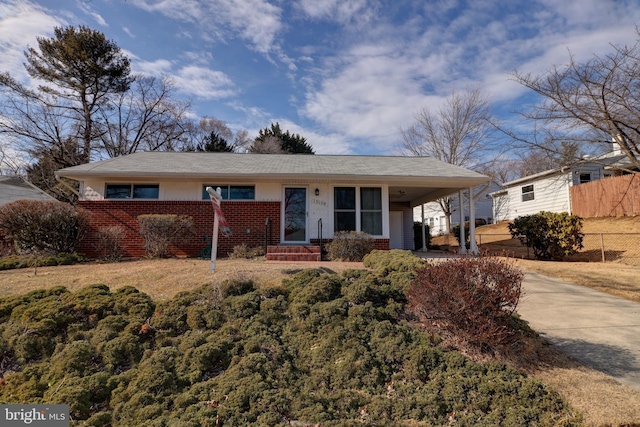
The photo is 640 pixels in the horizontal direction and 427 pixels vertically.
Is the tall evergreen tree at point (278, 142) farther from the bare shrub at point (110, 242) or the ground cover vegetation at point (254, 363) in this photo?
the ground cover vegetation at point (254, 363)

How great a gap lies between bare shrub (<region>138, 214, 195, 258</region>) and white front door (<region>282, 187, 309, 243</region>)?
9.80 feet

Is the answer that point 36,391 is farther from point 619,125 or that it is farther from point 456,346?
point 619,125

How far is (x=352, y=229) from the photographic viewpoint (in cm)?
1091

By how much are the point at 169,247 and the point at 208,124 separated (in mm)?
25929

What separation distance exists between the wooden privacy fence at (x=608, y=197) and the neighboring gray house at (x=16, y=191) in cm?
2941

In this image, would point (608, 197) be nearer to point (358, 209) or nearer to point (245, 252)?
point (358, 209)

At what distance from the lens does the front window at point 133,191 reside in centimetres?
1076

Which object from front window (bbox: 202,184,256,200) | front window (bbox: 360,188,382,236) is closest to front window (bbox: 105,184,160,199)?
front window (bbox: 202,184,256,200)

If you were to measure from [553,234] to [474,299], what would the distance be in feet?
32.9

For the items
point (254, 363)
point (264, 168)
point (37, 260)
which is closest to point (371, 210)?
point (264, 168)

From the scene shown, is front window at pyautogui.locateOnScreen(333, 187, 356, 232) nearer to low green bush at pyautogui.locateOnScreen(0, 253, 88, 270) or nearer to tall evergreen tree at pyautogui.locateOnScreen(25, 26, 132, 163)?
low green bush at pyautogui.locateOnScreen(0, 253, 88, 270)

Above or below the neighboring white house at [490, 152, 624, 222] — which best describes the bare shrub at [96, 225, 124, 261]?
below

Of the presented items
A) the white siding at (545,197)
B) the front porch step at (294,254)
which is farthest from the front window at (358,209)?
the white siding at (545,197)

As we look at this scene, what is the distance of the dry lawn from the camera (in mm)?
2834
